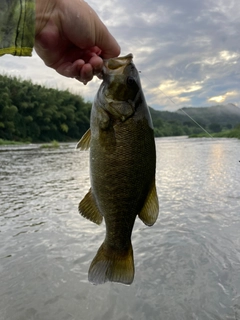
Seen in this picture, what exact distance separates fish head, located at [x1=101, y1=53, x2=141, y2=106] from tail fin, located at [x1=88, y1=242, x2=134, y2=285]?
1.11 m

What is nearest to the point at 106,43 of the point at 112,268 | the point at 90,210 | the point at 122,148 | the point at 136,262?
the point at 122,148

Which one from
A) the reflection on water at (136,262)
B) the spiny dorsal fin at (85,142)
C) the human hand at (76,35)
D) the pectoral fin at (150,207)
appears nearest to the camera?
the pectoral fin at (150,207)

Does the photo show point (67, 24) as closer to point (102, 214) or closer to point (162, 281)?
point (102, 214)

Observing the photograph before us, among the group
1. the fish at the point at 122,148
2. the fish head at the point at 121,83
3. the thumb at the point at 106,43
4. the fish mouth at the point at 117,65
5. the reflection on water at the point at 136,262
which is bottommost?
the reflection on water at the point at 136,262

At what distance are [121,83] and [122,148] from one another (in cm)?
42

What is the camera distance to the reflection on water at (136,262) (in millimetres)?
3770

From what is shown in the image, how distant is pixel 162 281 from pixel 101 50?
2994 mm

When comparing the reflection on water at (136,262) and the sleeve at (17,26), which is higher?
the sleeve at (17,26)

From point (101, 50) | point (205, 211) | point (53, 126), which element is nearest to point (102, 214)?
point (101, 50)

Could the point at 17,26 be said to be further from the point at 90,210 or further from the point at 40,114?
the point at 40,114

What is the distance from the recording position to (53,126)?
48531 millimetres

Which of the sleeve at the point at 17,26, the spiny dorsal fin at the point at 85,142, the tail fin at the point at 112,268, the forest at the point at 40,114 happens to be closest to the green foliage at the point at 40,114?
the forest at the point at 40,114

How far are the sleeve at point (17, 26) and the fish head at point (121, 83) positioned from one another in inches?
27.9

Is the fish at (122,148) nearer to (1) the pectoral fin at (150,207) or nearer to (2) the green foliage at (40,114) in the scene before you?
(1) the pectoral fin at (150,207)
